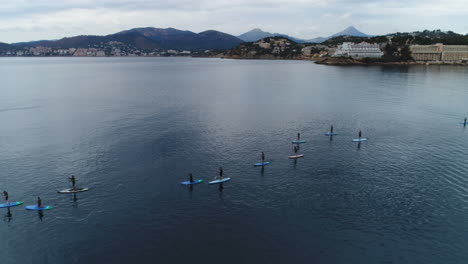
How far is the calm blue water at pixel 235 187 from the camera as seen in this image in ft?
117

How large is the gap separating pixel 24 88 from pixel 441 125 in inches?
7541

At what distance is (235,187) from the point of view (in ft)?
165

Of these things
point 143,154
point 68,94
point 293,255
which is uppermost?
point 68,94

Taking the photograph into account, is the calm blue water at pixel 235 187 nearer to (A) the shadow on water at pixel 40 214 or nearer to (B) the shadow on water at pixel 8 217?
(B) the shadow on water at pixel 8 217

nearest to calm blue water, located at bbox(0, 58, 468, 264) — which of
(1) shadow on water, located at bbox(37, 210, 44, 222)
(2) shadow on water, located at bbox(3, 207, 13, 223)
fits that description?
(2) shadow on water, located at bbox(3, 207, 13, 223)

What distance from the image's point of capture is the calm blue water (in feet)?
117

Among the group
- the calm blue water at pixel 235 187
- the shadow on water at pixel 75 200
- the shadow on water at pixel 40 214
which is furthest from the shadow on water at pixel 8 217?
the shadow on water at pixel 75 200

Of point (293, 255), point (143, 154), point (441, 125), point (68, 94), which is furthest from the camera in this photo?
point (68, 94)

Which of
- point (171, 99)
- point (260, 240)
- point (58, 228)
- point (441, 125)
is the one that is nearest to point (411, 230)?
point (260, 240)

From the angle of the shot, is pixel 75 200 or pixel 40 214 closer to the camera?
pixel 40 214

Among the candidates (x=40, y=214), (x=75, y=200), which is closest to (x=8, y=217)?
(x=40, y=214)

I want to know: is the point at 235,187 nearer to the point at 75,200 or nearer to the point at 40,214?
the point at 75,200

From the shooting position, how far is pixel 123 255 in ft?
113

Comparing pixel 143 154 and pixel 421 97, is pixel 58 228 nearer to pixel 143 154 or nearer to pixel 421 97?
pixel 143 154
